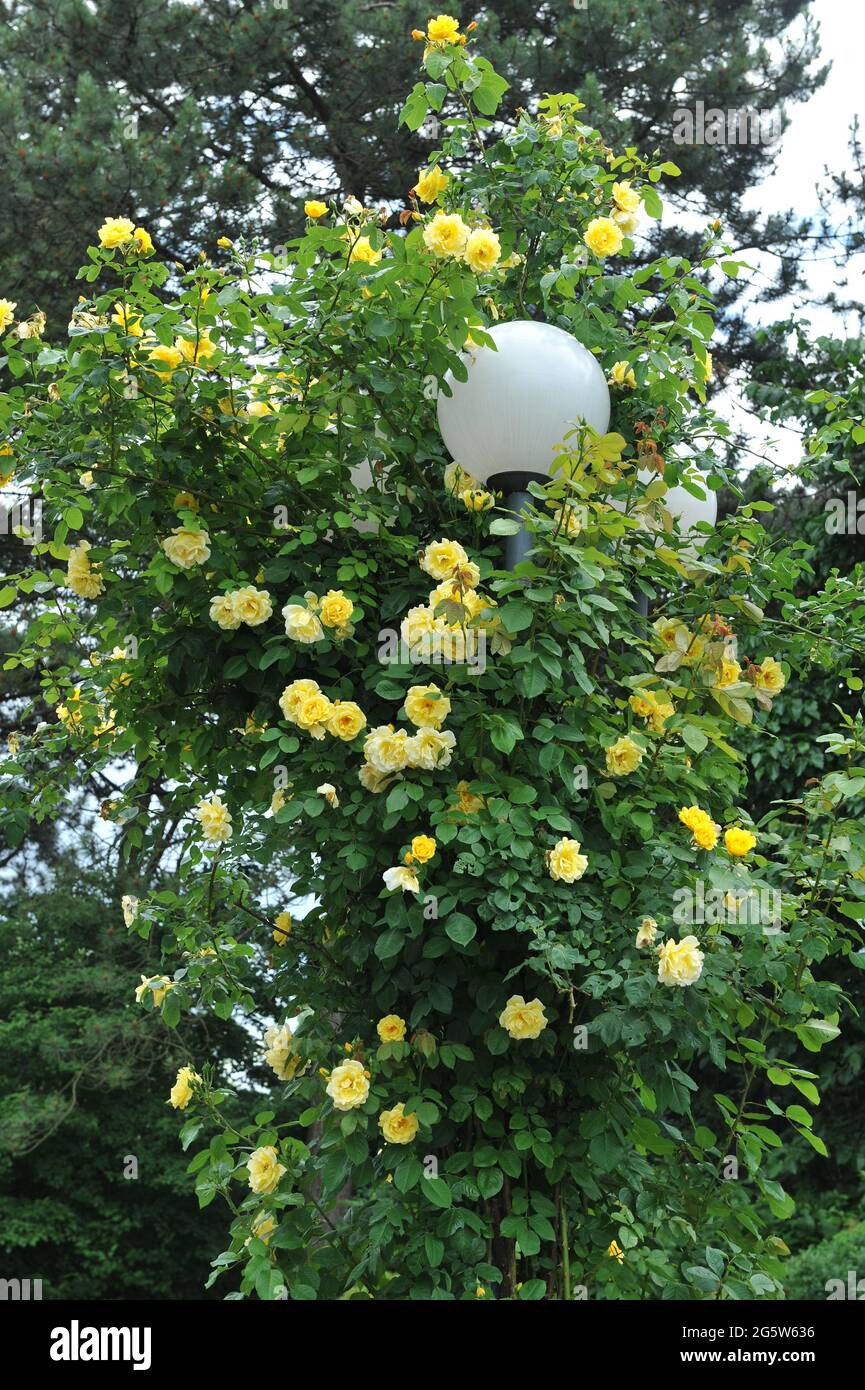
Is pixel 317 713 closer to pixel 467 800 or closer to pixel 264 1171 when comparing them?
pixel 467 800

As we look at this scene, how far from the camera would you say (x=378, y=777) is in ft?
7.48

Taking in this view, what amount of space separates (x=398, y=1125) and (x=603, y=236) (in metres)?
1.58

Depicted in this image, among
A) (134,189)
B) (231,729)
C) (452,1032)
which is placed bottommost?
(452,1032)

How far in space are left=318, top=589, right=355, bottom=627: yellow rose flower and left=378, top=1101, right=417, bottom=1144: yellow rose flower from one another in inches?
31.9

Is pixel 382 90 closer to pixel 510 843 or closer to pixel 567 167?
pixel 567 167

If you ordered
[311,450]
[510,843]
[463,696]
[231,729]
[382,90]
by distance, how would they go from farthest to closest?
1. [382,90]
2. [231,729]
3. [311,450]
4. [463,696]
5. [510,843]

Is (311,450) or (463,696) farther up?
(311,450)

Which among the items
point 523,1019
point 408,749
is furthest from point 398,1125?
point 408,749

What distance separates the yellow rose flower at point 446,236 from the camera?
2246mm

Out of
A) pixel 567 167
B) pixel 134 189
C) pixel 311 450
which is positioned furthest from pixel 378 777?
pixel 134 189

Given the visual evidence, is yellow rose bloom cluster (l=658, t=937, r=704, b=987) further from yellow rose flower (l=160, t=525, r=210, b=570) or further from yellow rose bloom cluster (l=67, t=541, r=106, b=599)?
yellow rose bloom cluster (l=67, t=541, r=106, b=599)

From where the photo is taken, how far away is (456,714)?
2.30m

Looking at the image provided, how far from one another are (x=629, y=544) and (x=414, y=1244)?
4.23ft

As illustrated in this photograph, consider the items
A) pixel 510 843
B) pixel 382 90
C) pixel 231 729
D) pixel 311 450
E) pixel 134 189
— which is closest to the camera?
pixel 510 843
